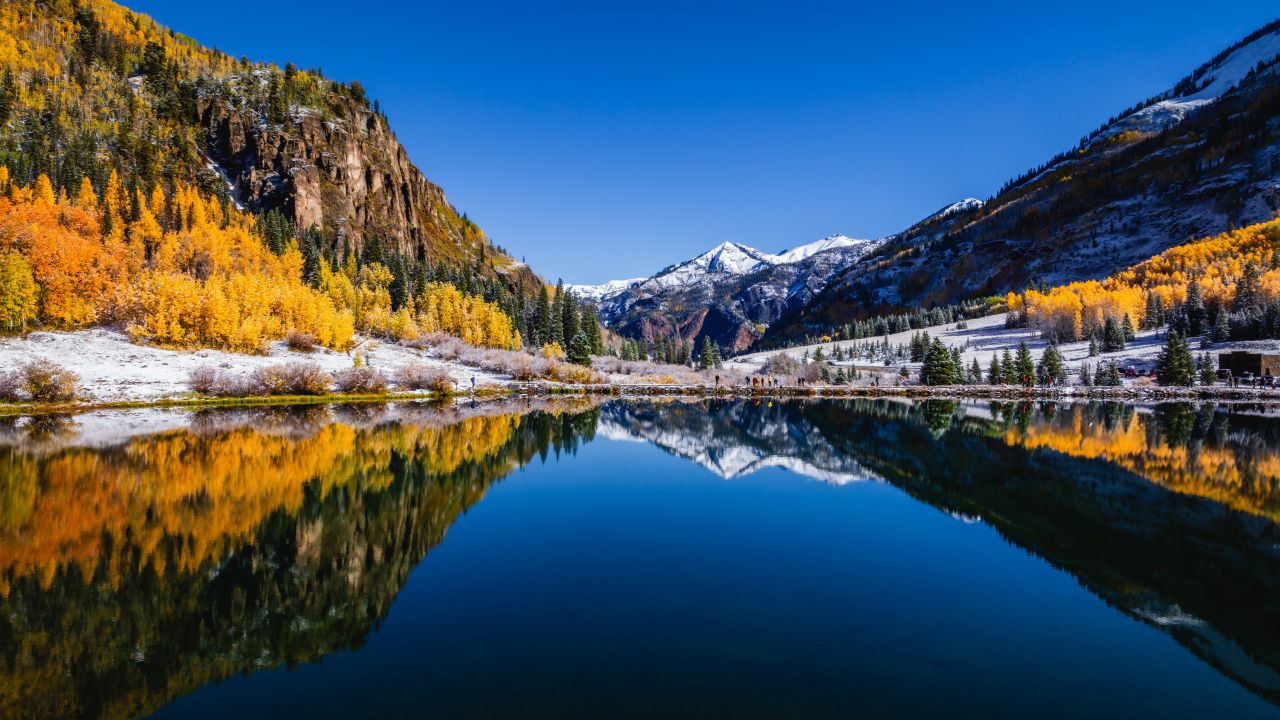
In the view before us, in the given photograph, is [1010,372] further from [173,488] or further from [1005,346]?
[173,488]

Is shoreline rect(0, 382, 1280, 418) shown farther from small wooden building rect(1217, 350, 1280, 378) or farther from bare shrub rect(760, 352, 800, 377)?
bare shrub rect(760, 352, 800, 377)

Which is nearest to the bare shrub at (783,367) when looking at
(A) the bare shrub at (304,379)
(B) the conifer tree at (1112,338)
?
(B) the conifer tree at (1112,338)

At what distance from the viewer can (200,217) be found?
97.6 m

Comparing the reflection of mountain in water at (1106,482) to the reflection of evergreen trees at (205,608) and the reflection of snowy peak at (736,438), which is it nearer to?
the reflection of snowy peak at (736,438)

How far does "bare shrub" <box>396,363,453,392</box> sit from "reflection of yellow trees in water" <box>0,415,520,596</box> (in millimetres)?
31163

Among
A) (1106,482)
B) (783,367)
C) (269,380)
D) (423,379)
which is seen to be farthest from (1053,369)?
(269,380)

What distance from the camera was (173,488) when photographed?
63.9 feet

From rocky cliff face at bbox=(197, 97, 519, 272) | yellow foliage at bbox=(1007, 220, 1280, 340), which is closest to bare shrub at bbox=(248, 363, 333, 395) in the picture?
rocky cliff face at bbox=(197, 97, 519, 272)

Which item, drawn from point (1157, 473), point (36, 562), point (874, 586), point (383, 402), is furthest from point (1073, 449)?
point (383, 402)

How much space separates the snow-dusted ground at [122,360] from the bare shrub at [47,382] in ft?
6.42

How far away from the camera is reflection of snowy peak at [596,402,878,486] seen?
27172mm

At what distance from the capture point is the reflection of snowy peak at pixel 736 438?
1070 inches

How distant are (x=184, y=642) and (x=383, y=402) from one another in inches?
1997

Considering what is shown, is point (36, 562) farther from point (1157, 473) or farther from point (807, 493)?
point (1157, 473)
